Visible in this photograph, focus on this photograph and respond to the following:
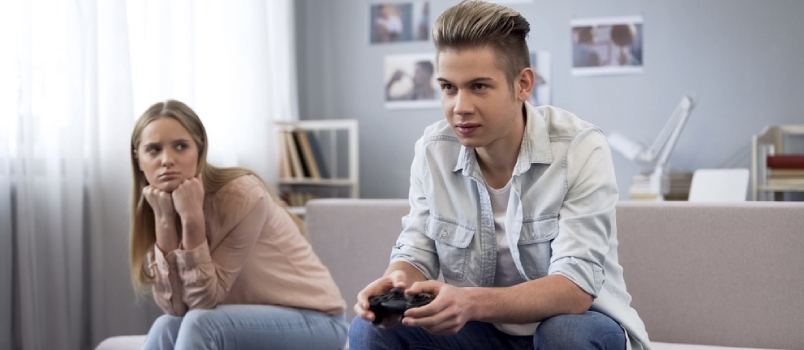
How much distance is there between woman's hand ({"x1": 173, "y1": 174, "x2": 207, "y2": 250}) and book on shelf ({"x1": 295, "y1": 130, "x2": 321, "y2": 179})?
7.49ft

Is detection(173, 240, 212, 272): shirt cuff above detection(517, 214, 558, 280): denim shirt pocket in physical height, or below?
below

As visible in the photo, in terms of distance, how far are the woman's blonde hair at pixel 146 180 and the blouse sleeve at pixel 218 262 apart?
0.13 meters

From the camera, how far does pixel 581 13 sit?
4.31m

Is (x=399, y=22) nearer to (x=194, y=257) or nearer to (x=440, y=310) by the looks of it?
(x=194, y=257)

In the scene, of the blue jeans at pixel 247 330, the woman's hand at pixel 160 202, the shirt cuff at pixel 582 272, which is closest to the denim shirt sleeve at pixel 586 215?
the shirt cuff at pixel 582 272

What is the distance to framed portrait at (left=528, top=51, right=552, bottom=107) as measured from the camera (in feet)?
14.3

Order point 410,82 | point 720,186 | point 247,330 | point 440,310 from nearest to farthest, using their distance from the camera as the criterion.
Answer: point 440,310 < point 247,330 < point 720,186 < point 410,82

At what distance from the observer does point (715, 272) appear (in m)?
1.86

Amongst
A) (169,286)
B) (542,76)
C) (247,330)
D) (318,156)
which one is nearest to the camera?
(247,330)

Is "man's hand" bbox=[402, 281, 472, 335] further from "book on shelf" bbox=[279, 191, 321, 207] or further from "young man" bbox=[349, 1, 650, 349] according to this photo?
"book on shelf" bbox=[279, 191, 321, 207]

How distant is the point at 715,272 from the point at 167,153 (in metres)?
1.30

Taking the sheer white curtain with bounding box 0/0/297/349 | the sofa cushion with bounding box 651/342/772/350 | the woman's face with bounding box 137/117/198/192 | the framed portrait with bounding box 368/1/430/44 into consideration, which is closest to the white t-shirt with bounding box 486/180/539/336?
the sofa cushion with bounding box 651/342/772/350

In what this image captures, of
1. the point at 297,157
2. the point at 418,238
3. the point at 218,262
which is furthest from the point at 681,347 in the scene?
the point at 297,157

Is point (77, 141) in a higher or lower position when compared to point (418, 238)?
higher
